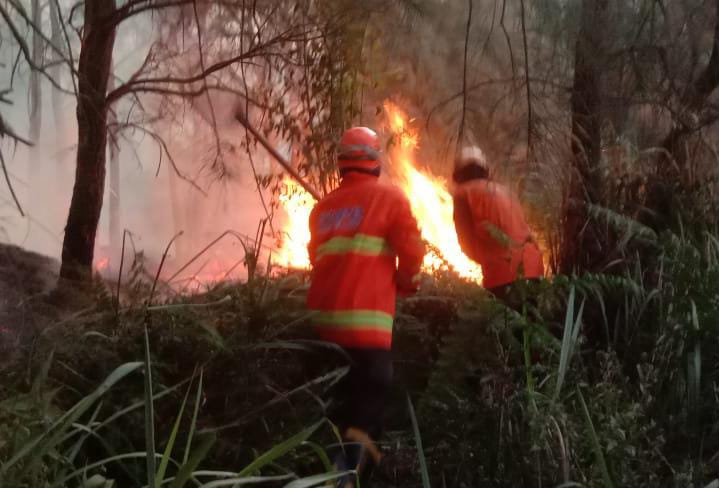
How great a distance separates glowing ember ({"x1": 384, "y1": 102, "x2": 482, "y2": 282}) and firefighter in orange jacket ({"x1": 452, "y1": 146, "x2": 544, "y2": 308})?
1011 mm

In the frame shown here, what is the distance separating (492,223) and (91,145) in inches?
124

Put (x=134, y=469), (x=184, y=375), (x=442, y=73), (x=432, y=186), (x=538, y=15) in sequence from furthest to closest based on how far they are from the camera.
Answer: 1. (x=432, y=186)
2. (x=442, y=73)
3. (x=538, y=15)
4. (x=184, y=375)
5. (x=134, y=469)

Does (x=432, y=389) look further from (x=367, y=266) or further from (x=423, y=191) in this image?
(x=423, y=191)

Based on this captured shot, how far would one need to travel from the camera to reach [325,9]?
4.62m

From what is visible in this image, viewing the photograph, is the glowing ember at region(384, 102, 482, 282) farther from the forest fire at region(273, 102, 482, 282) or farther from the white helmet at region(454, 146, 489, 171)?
the white helmet at region(454, 146, 489, 171)

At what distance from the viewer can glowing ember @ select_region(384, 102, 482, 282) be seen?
5324 millimetres

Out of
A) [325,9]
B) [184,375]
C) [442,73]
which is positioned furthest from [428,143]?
[184,375]

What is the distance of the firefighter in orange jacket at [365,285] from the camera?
3408mm

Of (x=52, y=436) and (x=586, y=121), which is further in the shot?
(x=586, y=121)

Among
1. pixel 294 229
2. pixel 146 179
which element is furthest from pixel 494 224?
pixel 146 179

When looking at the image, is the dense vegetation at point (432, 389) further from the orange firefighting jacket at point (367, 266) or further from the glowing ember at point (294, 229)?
the glowing ember at point (294, 229)

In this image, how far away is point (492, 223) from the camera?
149 inches

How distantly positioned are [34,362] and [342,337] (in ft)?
4.33

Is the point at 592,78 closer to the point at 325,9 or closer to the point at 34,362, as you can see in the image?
the point at 325,9
